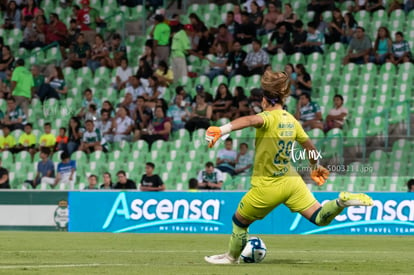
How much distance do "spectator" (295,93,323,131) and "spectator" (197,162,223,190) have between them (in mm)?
2634

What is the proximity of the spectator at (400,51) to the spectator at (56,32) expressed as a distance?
930 cm

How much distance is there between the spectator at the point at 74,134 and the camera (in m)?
25.0

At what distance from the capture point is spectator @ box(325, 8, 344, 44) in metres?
26.0

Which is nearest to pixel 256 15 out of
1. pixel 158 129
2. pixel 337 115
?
pixel 158 129

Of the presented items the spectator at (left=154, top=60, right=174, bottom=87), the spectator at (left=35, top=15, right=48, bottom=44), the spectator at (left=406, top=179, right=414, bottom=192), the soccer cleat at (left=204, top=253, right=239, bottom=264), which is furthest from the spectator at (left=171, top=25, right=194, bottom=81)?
the soccer cleat at (left=204, top=253, right=239, bottom=264)

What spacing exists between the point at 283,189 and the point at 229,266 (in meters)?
1.03

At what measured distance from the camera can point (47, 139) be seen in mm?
25328

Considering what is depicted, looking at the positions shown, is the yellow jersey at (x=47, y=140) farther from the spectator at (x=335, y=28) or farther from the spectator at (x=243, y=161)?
the spectator at (x=335, y=28)

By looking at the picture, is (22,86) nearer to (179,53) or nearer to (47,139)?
(47,139)

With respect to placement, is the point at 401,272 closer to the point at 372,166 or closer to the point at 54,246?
the point at 54,246

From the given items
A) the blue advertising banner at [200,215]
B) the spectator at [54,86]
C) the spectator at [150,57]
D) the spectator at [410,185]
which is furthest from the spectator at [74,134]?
the spectator at [410,185]

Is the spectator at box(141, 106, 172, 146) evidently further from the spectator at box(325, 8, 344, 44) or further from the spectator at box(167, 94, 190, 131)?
the spectator at box(325, 8, 344, 44)

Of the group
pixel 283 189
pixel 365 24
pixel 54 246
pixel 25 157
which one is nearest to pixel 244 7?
pixel 365 24

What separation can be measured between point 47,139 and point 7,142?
3.98 ft
